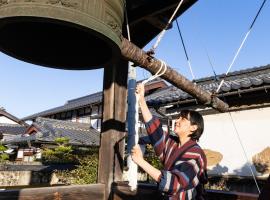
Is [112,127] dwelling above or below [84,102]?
below

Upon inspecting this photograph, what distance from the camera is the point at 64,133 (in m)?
25.3

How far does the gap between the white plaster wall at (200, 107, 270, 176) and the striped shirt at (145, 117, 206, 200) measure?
564cm

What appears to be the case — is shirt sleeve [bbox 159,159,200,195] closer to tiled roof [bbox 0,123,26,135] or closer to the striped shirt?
the striped shirt

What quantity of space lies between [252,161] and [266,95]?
1.67m

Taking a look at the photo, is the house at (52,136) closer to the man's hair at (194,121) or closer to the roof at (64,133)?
the roof at (64,133)

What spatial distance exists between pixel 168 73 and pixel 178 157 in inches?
25.6

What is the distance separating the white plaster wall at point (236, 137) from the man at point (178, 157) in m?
5.59

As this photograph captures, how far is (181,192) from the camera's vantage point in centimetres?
216

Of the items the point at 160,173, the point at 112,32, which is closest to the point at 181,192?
the point at 160,173

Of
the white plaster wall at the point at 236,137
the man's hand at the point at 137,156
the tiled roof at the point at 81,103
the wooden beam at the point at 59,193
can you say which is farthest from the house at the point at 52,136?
the man's hand at the point at 137,156

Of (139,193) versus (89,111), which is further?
(89,111)

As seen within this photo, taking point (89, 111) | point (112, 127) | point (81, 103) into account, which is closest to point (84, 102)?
point (81, 103)

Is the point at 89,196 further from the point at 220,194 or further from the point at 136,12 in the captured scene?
the point at 136,12

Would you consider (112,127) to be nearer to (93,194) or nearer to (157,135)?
(93,194)
